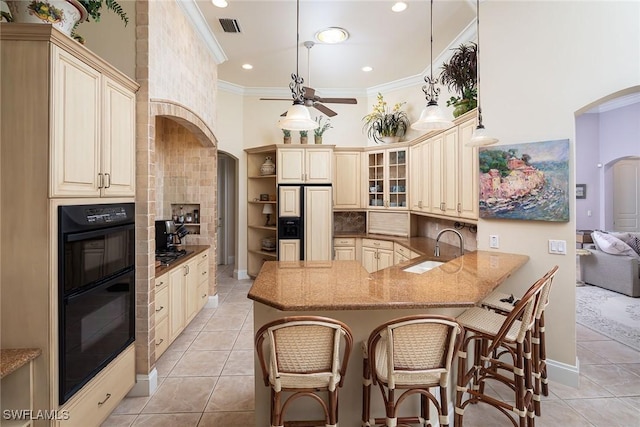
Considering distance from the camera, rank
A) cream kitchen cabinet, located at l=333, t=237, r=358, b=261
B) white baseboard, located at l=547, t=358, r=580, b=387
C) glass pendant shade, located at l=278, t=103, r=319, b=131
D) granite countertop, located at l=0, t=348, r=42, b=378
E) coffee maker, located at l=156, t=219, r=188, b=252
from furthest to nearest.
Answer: cream kitchen cabinet, located at l=333, t=237, r=358, b=261, coffee maker, located at l=156, t=219, r=188, b=252, white baseboard, located at l=547, t=358, r=580, b=387, glass pendant shade, located at l=278, t=103, r=319, b=131, granite countertop, located at l=0, t=348, r=42, b=378

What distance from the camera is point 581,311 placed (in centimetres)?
430

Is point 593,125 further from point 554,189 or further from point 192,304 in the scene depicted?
point 192,304

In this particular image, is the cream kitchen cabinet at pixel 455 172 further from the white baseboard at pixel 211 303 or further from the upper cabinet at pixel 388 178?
the white baseboard at pixel 211 303

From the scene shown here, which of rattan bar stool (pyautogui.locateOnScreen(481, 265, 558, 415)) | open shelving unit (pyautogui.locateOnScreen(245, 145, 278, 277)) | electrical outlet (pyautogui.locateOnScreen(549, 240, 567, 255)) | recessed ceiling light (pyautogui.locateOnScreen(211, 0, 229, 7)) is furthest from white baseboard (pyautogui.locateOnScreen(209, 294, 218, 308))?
electrical outlet (pyautogui.locateOnScreen(549, 240, 567, 255))

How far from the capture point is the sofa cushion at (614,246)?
16.3 feet

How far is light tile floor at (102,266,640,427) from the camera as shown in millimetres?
2213

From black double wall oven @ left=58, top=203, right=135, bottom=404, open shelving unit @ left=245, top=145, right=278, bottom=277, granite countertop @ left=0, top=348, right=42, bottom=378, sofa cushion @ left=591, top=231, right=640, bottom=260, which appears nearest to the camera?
granite countertop @ left=0, top=348, right=42, bottom=378

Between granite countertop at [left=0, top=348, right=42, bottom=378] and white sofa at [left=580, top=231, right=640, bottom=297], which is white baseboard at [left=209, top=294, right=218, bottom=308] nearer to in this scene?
granite countertop at [left=0, top=348, right=42, bottom=378]

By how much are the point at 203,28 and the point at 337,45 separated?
1660 mm

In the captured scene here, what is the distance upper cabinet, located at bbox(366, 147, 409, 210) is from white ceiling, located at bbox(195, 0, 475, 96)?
1303 millimetres

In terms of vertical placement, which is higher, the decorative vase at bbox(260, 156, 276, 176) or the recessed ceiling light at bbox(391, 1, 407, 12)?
the recessed ceiling light at bbox(391, 1, 407, 12)

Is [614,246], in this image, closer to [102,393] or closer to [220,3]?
[220,3]

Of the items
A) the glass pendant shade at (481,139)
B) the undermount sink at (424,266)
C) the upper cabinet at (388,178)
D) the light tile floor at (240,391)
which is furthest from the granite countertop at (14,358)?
the upper cabinet at (388,178)

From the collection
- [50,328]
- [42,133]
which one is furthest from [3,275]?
[42,133]
